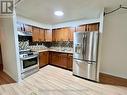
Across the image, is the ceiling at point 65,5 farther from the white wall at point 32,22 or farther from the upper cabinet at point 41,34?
the upper cabinet at point 41,34

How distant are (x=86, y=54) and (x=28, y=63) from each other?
2247 millimetres

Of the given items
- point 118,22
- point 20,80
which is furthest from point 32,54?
point 118,22

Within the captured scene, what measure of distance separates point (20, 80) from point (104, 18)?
3650mm

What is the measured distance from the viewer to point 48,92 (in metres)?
2.49

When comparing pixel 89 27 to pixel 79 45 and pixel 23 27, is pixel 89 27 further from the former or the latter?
pixel 23 27

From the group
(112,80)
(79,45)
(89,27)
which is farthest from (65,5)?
(112,80)

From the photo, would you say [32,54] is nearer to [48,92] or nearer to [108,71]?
[48,92]

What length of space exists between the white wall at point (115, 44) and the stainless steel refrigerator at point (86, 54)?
585 mm

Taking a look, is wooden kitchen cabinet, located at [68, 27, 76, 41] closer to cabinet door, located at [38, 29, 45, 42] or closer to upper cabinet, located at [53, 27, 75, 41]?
upper cabinet, located at [53, 27, 75, 41]

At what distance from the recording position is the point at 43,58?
468 cm

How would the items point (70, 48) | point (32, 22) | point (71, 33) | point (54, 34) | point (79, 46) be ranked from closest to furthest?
A: 1. point (79, 46)
2. point (32, 22)
3. point (71, 33)
4. point (70, 48)
5. point (54, 34)

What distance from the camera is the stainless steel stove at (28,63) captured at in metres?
3.28

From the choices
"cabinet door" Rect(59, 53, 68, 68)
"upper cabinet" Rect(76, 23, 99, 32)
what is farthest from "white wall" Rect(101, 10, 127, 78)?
"cabinet door" Rect(59, 53, 68, 68)

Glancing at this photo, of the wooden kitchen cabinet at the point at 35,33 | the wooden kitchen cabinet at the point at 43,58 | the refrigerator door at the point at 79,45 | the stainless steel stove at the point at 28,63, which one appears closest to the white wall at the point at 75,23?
the refrigerator door at the point at 79,45
